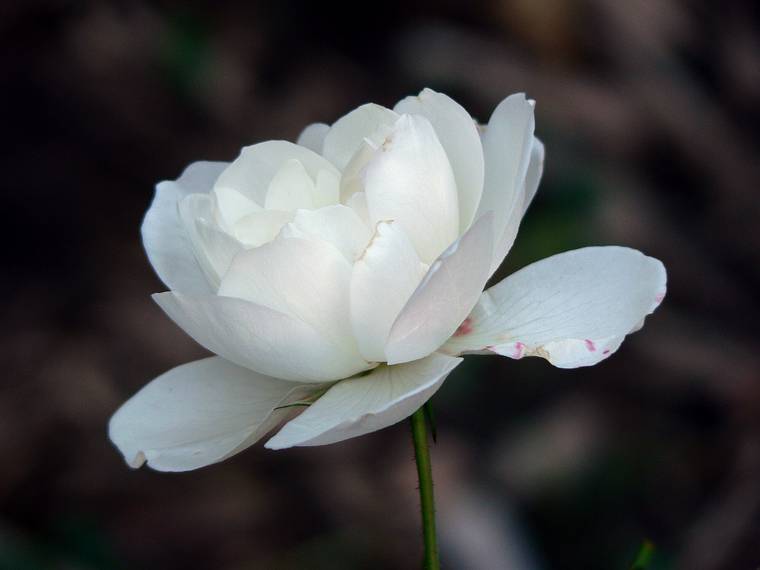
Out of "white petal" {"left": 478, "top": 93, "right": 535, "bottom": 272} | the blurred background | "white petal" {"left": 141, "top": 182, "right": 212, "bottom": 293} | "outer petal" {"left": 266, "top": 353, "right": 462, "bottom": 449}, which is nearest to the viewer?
"outer petal" {"left": 266, "top": 353, "right": 462, "bottom": 449}

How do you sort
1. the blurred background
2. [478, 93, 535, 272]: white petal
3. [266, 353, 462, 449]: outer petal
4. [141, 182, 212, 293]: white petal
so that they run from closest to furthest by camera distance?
[266, 353, 462, 449]: outer petal
[478, 93, 535, 272]: white petal
[141, 182, 212, 293]: white petal
the blurred background

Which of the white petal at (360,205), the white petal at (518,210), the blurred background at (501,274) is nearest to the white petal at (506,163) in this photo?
the white petal at (518,210)

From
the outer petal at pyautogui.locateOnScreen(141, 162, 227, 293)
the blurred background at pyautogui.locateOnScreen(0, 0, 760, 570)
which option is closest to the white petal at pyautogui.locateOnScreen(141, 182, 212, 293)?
the outer petal at pyautogui.locateOnScreen(141, 162, 227, 293)

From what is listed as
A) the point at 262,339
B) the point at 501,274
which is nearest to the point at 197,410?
the point at 262,339

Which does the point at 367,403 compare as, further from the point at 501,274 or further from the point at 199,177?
the point at 501,274

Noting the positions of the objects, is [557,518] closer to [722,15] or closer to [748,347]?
[748,347]

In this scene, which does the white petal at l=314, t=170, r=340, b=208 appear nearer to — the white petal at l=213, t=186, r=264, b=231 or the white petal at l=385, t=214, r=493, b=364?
the white petal at l=213, t=186, r=264, b=231

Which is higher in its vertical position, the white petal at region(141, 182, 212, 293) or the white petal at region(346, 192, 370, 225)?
the white petal at region(346, 192, 370, 225)

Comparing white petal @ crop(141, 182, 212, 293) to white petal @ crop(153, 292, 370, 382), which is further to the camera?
white petal @ crop(141, 182, 212, 293)

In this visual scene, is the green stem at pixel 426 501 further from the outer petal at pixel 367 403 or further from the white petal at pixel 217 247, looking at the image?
the white petal at pixel 217 247
